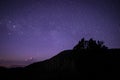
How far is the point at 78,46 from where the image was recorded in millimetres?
42531

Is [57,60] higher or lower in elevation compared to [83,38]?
lower

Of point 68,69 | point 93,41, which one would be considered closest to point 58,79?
point 68,69

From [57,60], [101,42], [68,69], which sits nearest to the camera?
[68,69]

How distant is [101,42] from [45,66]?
22049 millimetres

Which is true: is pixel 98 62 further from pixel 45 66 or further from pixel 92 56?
pixel 45 66

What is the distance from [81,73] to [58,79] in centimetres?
624

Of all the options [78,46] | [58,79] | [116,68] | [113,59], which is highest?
[78,46]

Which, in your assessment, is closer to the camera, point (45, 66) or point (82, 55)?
point (82, 55)

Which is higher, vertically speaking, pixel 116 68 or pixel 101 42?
pixel 101 42

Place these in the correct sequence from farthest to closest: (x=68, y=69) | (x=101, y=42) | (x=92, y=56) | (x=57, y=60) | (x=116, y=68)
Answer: (x=57, y=60)
(x=101, y=42)
(x=68, y=69)
(x=92, y=56)
(x=116, y=68)

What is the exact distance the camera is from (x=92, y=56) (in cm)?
3203

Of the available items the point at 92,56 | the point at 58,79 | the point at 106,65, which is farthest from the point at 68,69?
the point at 106,65

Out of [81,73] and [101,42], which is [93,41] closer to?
[101,42]

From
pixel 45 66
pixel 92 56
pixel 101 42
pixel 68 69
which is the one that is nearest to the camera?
pixel 92 56
